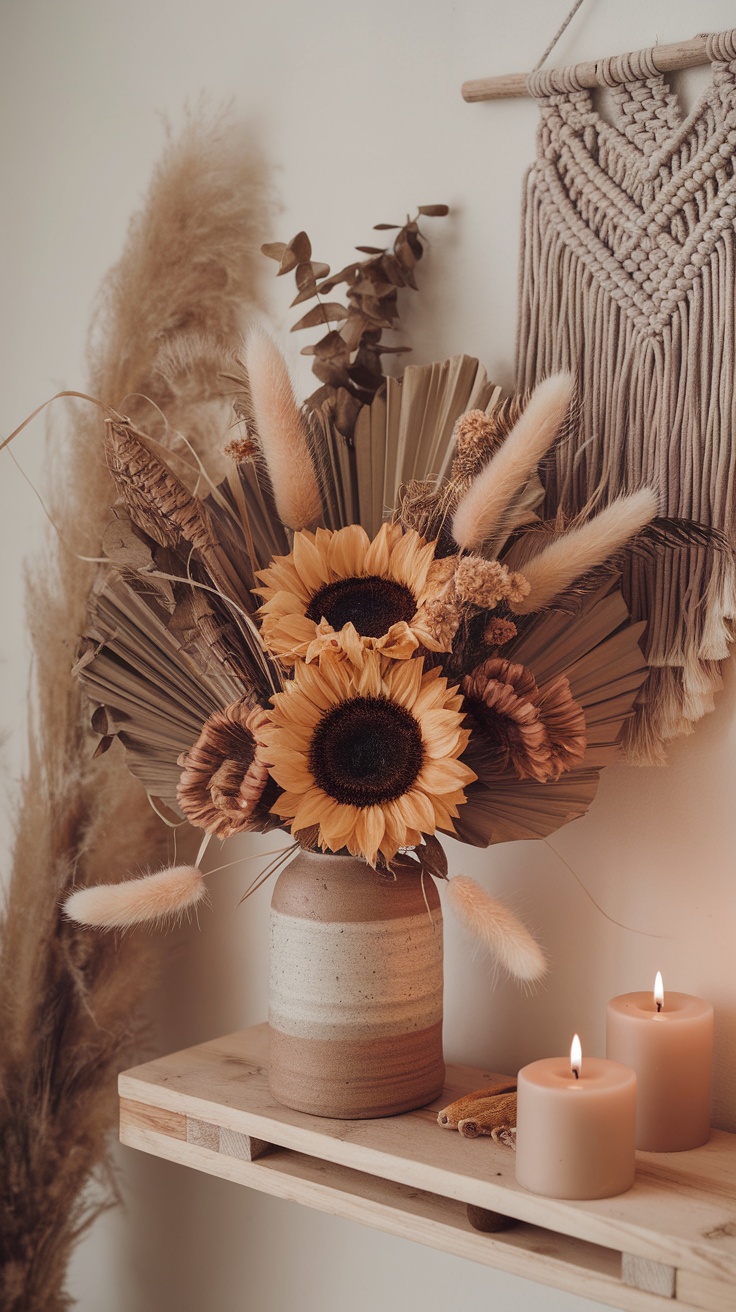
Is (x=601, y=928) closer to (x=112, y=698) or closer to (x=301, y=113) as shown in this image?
(x=112, y=698)

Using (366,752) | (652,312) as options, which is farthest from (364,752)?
(652,312)

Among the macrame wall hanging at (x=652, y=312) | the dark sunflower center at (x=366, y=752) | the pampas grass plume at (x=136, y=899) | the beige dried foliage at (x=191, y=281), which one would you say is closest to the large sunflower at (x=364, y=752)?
the dark sunflower center at (x=366, y=752)

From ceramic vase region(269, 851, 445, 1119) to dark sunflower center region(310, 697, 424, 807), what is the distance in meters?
0.09

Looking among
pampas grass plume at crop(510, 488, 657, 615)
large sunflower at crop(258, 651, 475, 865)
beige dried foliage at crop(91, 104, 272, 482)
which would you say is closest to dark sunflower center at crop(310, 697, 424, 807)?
large sunflower at crop(258, 651, 475, 865)

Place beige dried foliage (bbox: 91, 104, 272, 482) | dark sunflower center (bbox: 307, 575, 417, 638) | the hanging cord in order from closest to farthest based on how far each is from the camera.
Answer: dark sunflower center (bbox: 307, 575, 417, 638)
the hanging cord
beige dried foliage (bbox: 91, 104, 272, 482)

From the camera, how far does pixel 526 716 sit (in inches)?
27.9

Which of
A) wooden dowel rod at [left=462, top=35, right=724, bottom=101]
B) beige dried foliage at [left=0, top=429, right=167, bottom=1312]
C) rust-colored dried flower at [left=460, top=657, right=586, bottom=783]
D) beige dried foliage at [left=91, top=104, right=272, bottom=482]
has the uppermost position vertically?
wooden dowel rod at [left=462, top=35, right=724, bottom=101]

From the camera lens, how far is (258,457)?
2.78ft

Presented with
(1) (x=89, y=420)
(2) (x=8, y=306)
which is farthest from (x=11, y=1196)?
(2) (x=8, y=306)

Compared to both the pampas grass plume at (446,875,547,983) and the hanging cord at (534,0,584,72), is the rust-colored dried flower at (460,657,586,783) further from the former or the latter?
the hanging cord at (534,0,584,72)

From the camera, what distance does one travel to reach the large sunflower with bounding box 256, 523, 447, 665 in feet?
2.31

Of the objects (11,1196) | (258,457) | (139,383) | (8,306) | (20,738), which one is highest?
(8,306)

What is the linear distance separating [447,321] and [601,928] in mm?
509

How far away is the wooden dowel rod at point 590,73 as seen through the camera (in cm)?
79
